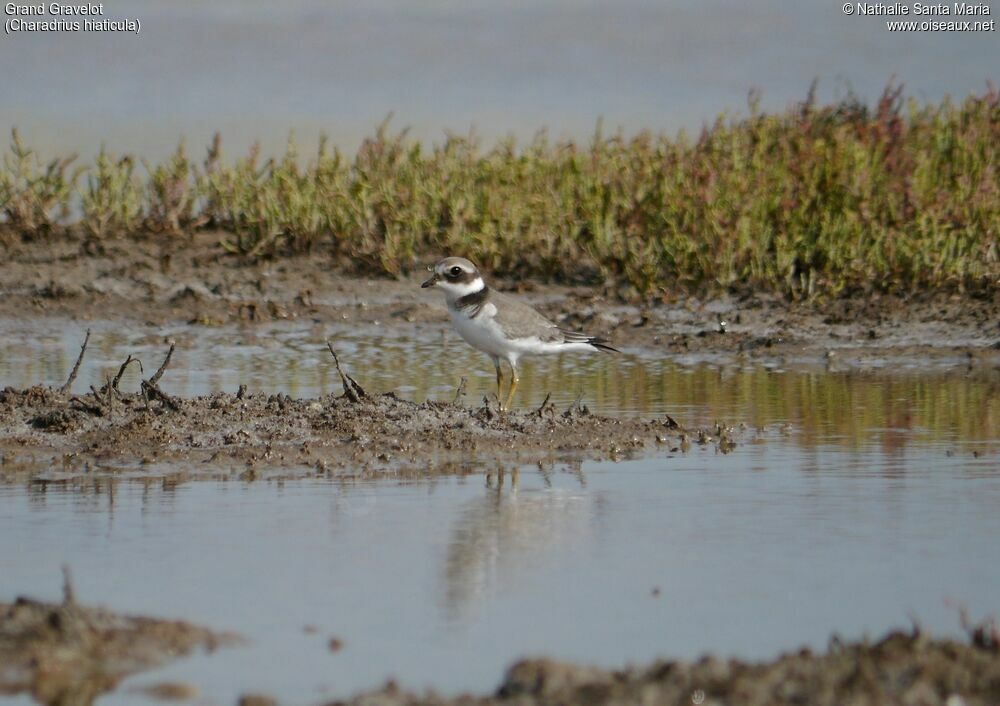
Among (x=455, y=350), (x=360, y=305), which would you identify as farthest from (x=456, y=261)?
(x=360, y=305)

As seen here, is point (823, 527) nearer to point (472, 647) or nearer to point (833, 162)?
point (472, 647)

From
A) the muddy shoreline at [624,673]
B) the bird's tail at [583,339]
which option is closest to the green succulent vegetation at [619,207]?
the bird's tail at [583,339]

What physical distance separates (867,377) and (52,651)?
758 centimetres

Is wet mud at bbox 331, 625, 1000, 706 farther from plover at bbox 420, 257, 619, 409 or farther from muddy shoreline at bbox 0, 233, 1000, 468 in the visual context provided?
plover at bbox 420, 257, 619, 409

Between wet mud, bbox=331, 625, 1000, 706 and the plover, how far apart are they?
577 centimetres

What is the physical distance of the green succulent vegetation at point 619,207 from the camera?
45.1ft

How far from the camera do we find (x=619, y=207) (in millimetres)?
15000

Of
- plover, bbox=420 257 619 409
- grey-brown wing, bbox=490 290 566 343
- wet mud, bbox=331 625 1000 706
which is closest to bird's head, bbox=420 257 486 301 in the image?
plover, bbox=420 257 619 409

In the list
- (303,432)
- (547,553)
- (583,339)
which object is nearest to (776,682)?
(547,553)

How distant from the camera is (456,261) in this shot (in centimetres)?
1058

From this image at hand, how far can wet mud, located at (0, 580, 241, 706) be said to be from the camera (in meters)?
4.52

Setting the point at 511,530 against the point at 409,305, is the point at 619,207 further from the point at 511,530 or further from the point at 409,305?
the point at 511,530

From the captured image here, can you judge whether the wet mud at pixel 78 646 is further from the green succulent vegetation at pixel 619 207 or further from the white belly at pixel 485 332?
the green succulent vegetation at pixel 619 207

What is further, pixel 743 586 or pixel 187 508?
pixel 187 508
